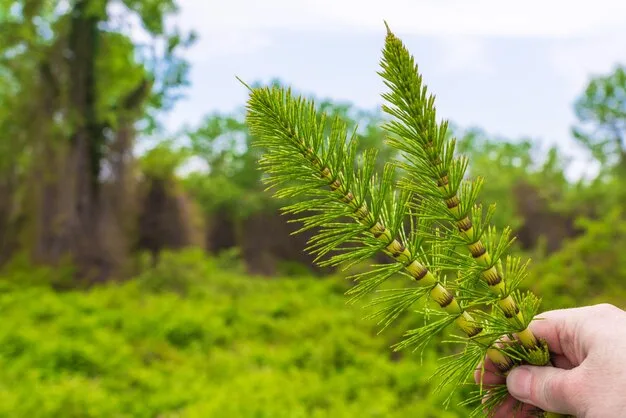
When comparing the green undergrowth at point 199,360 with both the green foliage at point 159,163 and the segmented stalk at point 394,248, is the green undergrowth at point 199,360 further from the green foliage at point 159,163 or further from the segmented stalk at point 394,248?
the green foliage at point 159,163

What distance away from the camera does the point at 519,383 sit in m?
1.27

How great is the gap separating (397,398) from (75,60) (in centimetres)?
1265

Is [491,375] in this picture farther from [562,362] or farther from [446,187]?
[446,187]

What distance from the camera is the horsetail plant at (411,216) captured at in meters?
1.17

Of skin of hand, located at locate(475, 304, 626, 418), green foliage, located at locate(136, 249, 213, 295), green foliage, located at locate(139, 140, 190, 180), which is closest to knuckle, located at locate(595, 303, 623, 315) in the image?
skin of hand, located at locate(475, 304, 626, 418)

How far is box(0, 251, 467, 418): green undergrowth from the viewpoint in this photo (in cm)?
616

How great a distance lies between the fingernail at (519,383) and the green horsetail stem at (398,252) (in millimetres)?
127

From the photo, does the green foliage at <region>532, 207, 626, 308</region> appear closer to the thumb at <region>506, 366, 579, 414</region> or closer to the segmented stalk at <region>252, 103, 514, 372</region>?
the thumb at <region>506, 366, 579, 414</region>

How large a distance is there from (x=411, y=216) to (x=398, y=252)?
8 centimetres

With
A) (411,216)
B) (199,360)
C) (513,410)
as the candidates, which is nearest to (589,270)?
(199,360)

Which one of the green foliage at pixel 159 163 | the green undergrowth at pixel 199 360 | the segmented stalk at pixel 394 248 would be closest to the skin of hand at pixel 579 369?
the segmented stalk at pixel 394 248

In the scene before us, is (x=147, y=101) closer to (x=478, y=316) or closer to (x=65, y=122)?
(x=65, y=122)

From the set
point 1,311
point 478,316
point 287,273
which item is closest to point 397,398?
point 478,316

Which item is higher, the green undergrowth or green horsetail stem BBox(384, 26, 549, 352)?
green horsetail stem BBox(384, 26, 549, 352)
